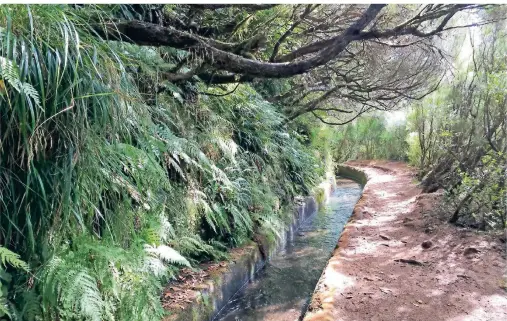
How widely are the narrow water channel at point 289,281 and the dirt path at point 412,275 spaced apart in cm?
45

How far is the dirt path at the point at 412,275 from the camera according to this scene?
3.51m

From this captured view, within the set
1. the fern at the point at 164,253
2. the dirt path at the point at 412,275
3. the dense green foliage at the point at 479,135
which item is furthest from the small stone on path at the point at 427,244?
the fern at the point at 164,253

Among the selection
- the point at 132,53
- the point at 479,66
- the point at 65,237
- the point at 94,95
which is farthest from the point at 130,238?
the point at 479,66

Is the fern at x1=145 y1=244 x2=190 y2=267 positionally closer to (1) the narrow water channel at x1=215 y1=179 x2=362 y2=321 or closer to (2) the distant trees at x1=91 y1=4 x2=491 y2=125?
(1) the narrow water channel at x1=215 y1=179 x2=362 y2=321

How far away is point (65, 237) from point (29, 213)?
317mm

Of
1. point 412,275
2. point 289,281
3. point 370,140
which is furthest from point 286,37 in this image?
point 370,140

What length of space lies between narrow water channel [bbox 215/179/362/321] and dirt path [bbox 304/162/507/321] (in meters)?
0.45

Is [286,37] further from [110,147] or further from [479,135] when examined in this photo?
[479,135]

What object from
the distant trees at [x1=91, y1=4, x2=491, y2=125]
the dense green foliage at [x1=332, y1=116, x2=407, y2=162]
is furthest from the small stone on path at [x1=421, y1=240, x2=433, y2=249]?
the dense green foliage at [x1=332, y1=116, x2=407, y2=162]

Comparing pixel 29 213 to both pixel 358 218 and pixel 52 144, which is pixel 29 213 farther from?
pixel 358 218

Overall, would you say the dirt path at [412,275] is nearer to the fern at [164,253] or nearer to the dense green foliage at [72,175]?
the fern at [164,253]

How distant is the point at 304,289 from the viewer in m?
4.75

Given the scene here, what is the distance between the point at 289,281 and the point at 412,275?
167 cm

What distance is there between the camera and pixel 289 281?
502cm
